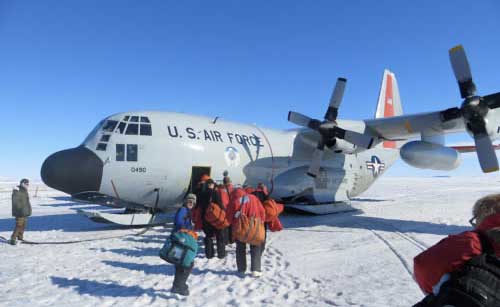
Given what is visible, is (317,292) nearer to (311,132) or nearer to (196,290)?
(196,290)

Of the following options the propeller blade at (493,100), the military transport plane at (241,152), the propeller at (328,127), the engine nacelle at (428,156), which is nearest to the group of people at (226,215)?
the military transport plane at (241,152)

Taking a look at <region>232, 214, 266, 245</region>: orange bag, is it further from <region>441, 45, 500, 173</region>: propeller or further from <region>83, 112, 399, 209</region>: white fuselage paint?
<region>441, 45, 500, 173</region>: propeller

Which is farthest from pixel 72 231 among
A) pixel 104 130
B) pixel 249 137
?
pixel 249 137

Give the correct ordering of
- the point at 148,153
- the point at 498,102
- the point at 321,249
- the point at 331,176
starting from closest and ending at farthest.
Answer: the point at 321,249 → the point at 498,102 → the point at 148,153 → the point at 331,176

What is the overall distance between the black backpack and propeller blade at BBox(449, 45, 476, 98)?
998cm

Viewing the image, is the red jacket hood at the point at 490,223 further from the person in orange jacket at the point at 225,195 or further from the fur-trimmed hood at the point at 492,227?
the person in orange jacket at the point at 225,195

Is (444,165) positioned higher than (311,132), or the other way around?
(311,132)

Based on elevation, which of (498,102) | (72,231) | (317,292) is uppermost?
(498,102)

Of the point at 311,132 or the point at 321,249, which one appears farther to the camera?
the point at 311,132

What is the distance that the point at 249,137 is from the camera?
13.2m

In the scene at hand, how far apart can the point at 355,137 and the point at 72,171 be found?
8.84m

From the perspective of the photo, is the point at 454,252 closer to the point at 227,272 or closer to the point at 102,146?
the point at 227,272

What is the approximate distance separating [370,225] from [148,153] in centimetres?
721

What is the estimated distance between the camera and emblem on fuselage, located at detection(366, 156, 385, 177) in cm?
1656
